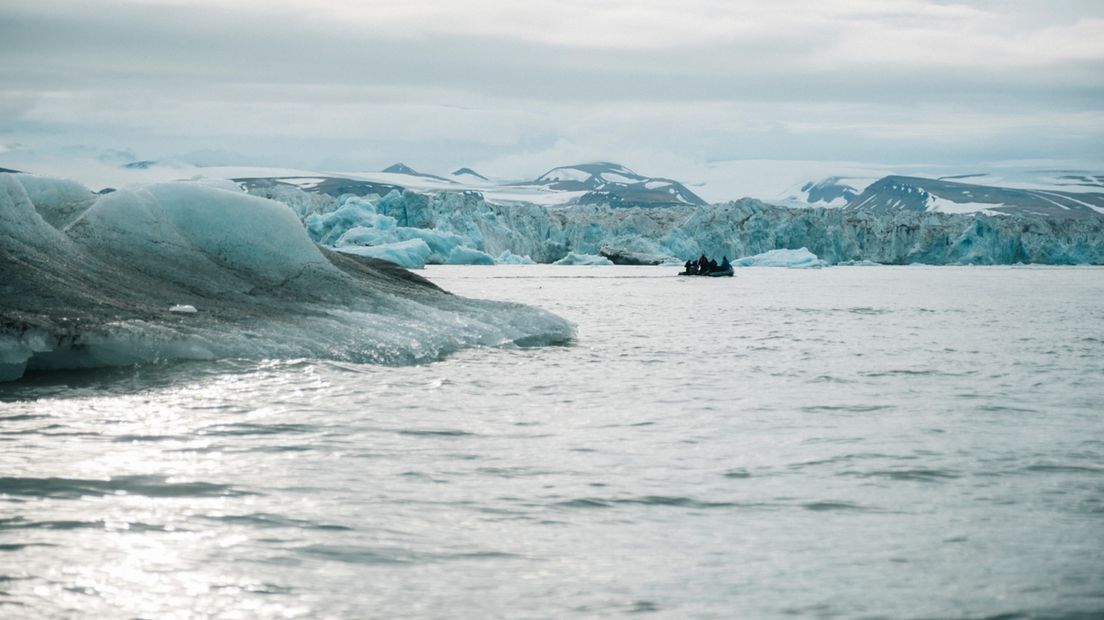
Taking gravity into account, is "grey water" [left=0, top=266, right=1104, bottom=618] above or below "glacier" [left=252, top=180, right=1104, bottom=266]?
below

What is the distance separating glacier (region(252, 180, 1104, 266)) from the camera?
232 ft

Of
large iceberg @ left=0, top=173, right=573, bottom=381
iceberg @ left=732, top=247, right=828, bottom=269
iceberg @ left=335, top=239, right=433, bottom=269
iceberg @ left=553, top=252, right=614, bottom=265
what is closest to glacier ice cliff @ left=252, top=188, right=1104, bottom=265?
iceberg @ left=553, top=252, right=614, bottom=265

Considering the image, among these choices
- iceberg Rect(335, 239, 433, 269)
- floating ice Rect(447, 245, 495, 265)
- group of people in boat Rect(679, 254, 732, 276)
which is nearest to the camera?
iceberg Rect(335, 239, 433, 269)

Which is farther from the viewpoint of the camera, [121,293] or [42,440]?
[121,293]

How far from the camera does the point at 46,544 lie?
4457mm

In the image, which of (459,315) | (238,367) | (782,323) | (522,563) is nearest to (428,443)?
(522,563)

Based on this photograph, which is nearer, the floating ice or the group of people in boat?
the group of people in boat

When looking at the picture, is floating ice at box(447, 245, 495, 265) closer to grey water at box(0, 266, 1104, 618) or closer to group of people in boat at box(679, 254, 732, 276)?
group of people in boat at box(679, 254, 732, 276)

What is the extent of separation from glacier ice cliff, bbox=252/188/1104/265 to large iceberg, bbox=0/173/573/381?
182ft

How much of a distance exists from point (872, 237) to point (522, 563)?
249 feet

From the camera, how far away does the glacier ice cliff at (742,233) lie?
232ft

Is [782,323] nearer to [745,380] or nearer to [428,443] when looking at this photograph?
[745,380]

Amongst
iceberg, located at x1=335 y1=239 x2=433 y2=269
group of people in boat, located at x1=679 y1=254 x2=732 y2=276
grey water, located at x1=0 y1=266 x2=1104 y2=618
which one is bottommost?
group of people in boat, located at x1=679 y1=254 x2=732 y2=276

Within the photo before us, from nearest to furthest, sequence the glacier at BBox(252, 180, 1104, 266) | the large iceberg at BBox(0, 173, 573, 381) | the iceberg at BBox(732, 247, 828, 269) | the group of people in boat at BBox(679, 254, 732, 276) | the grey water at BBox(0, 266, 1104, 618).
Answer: the grey water at BBox(0, 266, 1104, 618) → the large iceberg at BBox(0, 173, 573, 381) → the group of people in boat at BBox(679, 254, 732, 276) → the iceberg at BBox(732, 247, 828, 269) → the glacier at BBox(252, 180, 1104, 266)
